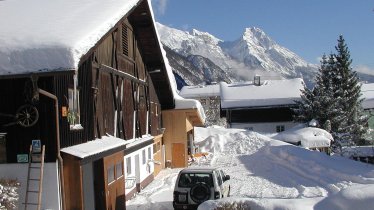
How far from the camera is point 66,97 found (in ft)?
37.3

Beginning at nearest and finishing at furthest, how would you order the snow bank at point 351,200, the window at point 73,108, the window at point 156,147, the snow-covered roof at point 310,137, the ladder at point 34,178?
1. the snow bank at point 351,200
2. the ladder at point 34,178
3. the window at point 73,108
4. the window at point 156,147
5. the snow-covered roof at point 310,137

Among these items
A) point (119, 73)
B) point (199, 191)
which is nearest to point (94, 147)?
point (199, 191)

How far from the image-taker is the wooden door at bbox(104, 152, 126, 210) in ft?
45.0

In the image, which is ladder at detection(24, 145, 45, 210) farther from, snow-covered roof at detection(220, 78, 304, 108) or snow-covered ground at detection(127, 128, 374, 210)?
snow-covered roof at detection(220, 78, 304, 108)

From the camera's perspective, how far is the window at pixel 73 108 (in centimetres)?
1164

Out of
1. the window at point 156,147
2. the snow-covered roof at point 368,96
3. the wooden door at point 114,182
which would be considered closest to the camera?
the wooden door at point 114,182

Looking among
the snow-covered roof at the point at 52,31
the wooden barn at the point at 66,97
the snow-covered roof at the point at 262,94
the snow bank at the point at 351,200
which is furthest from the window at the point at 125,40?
the snow-covered roof at the point at 262,94

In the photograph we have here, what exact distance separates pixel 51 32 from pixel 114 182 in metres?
5.88

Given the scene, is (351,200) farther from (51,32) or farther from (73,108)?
(51,32)

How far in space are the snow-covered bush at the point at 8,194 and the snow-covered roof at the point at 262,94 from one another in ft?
154

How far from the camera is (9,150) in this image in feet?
36.1

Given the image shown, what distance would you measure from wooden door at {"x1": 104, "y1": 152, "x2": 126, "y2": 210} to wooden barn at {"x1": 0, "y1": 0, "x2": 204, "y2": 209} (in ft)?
0.10

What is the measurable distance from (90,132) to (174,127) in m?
16.0

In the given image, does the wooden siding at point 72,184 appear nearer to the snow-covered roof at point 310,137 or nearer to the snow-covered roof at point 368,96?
the snow-covered roof at point 310,137
